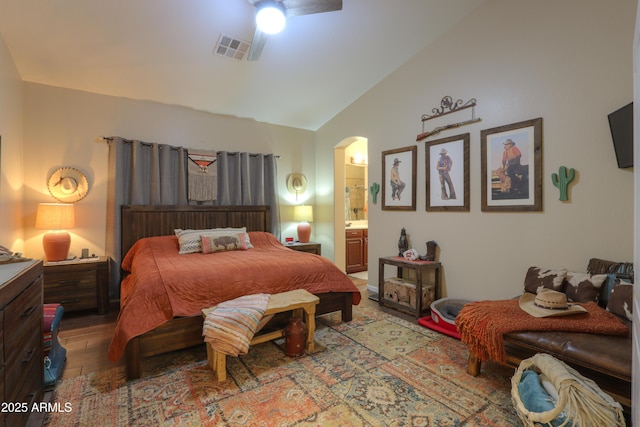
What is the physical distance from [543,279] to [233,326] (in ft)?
7.97

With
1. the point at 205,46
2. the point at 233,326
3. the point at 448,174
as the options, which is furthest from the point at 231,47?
the point at 233,326

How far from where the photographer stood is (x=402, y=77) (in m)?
3.92

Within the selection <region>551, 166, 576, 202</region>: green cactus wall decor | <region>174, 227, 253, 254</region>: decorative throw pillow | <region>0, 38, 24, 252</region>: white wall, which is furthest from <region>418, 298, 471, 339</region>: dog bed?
<region>0, 38, 24, 252</region>: white wall

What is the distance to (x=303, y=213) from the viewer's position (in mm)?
5070

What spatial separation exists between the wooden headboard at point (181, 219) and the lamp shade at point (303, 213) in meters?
0.45

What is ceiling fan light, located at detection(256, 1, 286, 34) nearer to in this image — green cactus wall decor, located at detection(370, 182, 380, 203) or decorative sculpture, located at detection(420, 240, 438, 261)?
green cactus wall decor, located at detection(370, 182, 380, 203)

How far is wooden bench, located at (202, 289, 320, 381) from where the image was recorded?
2135 millimetres

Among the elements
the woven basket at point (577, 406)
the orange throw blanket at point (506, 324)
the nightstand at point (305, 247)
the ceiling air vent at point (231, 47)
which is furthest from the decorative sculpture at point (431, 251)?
the ceiling air vent at point (231, 47)

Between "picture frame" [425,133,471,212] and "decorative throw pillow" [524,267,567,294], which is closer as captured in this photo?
"decorative throw pillow" [524,267,567,294]

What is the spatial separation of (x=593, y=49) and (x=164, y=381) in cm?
403

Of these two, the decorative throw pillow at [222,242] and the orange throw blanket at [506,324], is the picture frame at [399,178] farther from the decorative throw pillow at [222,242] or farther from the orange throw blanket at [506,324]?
the decorative throw pillow at [222,242]

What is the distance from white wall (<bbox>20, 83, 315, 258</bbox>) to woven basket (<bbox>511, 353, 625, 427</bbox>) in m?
4.44

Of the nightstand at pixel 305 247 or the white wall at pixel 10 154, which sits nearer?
the white wall at pixel 10 154

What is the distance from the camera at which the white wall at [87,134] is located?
137 inches
